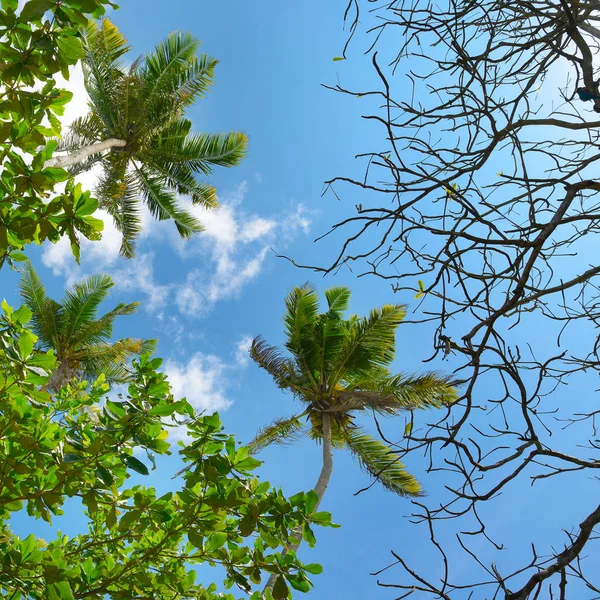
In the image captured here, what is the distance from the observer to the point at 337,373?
13.5 metres

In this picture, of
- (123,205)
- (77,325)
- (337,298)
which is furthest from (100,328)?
(337,298)

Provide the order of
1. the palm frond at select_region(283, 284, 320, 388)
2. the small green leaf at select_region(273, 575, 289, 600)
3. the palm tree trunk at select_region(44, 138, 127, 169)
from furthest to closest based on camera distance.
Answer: the palm frond at select_region(283, 284, 320, 388) < the palm tree trunk at select_region(44, 138, 127, 169) < the small green leaf at select_region(273, 575, 289, 600)

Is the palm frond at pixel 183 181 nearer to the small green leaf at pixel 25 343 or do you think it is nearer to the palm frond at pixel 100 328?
the palm frond at pixel 100 328

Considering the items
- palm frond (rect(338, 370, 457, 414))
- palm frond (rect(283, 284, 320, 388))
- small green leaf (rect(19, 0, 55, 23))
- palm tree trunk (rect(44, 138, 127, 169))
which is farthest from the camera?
palm frond (rect(283, 284, 320, 388))

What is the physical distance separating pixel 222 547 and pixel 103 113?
12.9 m

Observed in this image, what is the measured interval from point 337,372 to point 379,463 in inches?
96.6

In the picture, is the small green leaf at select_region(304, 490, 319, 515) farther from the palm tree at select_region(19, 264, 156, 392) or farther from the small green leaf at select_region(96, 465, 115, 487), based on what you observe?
the palm tree at select_region(19, 264, 156, 392)

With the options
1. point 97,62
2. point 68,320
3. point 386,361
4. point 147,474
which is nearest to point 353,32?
point 147,474

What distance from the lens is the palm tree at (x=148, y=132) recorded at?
43.0ft

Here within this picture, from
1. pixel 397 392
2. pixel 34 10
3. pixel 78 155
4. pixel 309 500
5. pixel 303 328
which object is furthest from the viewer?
pixel 303 328

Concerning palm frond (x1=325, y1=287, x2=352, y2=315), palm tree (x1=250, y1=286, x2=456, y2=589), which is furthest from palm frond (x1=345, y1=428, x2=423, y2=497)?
palm frond (x1=325, y1=287, x2=352, y2=315)

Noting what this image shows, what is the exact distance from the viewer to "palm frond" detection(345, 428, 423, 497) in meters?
12.5

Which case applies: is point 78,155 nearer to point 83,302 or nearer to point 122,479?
point 83,302

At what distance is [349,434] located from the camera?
13344mm
